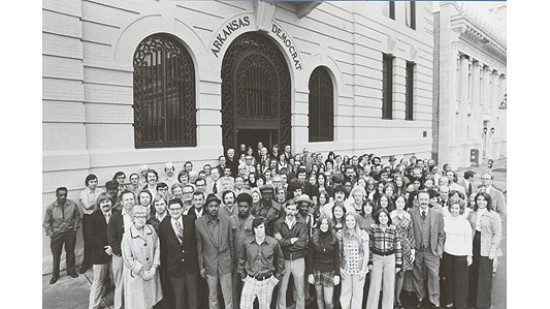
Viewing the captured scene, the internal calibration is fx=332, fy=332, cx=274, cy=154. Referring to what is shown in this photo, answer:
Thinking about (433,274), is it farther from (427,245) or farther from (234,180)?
(234,180)

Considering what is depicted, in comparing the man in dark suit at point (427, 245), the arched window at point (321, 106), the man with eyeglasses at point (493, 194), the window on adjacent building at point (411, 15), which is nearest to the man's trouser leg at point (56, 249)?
the man in dark suit at point (427, 245)

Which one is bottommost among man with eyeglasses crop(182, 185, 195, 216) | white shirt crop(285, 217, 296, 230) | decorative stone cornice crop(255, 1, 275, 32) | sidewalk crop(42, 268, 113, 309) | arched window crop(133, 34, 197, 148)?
sidewalk crop(42, 268, 113, 309)

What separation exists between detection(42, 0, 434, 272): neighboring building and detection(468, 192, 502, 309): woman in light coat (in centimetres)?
675

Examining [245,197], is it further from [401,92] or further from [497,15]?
[401,92]

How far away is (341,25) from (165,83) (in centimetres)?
792

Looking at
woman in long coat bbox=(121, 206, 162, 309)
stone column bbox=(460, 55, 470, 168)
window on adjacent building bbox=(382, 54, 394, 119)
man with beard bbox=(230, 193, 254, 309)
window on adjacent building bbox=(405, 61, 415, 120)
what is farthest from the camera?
stone column bbox=(460, 55, 470, 168)

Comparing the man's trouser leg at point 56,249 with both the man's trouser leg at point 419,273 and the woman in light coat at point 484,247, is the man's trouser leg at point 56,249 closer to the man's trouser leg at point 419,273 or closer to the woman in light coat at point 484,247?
the man's trouser leg at point 419,273

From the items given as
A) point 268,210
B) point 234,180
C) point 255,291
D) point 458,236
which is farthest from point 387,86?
point 255,291

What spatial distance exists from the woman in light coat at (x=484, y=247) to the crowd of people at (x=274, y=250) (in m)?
0.02

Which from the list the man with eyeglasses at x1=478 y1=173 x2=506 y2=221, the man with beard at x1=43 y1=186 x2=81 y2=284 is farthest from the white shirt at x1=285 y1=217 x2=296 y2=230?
the man with eyeglasses at x1=478 y1=173 x2=506 y2=221

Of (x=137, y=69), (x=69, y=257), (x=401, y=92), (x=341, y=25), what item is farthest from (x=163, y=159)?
(x=401, y=92)

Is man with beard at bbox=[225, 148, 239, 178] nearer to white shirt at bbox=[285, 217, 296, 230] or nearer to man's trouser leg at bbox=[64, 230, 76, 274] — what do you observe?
man's trouser leg at bbox=[64, 230, 76, 274]

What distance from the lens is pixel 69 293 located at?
5.77 metres

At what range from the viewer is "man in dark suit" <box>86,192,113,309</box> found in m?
5.26
